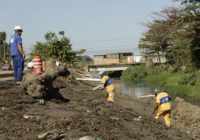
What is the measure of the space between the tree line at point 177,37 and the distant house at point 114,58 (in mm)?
9388

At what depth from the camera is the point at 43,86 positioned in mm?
15984

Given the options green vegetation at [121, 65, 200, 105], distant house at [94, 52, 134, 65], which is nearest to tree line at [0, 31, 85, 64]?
green vegetation at [121, 65, 200, 105]

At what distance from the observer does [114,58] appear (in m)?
107

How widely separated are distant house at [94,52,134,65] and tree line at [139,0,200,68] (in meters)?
9.39

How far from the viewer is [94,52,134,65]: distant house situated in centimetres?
10106

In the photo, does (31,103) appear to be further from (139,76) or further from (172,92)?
(139,76)

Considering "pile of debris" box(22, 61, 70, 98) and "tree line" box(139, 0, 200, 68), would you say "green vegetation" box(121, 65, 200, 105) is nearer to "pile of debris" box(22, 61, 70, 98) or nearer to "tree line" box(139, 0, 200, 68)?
"tree line" box(139, 0, 200, 68)

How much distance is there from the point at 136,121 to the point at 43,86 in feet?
10.7

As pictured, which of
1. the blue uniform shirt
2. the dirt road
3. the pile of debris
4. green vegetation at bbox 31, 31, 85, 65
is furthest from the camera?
green vegetation at bbox 31, 31, 85, 65

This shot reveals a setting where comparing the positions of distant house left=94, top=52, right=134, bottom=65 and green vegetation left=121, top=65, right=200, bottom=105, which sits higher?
distant house left=94, top=52, right=134, bottom=65

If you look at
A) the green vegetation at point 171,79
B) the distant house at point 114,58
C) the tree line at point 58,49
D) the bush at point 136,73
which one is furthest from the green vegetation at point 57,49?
the distant house at point 114,58

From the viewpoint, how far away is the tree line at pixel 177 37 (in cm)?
5712

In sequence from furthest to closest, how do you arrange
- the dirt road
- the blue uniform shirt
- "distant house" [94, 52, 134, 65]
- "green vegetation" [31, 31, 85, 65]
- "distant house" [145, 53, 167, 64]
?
"distant house" [94, 52, 134, 65] < "distant house" [145, 53, 167, 64] < "green vegetation" [31, 31, 85, 65] < the blue uniform shirt < the dirt road

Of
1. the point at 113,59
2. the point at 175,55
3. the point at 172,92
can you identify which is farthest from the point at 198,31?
the point at 113,59
